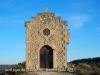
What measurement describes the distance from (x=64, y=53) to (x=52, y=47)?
2.25 meters

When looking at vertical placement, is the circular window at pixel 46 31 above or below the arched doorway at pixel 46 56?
above

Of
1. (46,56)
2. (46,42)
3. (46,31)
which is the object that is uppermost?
(46,31)

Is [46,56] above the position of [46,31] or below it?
below

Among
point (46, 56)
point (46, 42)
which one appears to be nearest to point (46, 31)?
point (46, 42)

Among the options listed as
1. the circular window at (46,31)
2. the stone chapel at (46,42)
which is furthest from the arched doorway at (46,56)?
the circular window at (46,31)

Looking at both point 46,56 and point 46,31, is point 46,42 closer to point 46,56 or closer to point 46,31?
point 46,31

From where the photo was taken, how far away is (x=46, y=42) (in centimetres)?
3484

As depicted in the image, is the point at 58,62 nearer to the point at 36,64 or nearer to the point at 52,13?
the point at 36,64

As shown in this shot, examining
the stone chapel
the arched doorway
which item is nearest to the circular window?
the stone chapel

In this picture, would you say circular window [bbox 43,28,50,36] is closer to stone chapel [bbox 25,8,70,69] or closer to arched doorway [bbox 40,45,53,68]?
stone chapel [bbox 25,8,70,69]

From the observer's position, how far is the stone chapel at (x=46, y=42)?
114ft

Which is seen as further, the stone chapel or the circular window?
the circular window

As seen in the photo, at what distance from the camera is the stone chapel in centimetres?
3462

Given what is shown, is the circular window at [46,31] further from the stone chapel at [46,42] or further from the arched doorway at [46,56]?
the arched doorway at [46,56]
